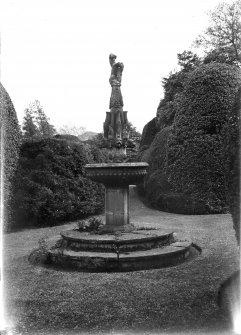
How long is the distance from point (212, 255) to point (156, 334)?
3.93 metres

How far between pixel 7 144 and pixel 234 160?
900 cm

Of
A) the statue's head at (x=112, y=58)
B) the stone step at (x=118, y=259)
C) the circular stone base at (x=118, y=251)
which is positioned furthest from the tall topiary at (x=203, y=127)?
the stone step at (x=118, y=259)

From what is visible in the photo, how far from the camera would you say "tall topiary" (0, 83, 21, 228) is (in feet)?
37.5

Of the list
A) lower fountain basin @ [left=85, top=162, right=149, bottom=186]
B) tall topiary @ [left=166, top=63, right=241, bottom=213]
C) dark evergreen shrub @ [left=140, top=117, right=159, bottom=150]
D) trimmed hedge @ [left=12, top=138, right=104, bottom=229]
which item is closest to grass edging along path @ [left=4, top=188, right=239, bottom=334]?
lower fountain basin @ [left=85, top=162, right=149, bottom=186]

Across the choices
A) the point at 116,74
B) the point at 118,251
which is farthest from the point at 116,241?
the point at 116,74

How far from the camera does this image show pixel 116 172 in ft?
26.6

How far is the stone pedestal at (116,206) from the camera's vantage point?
28.7 ft

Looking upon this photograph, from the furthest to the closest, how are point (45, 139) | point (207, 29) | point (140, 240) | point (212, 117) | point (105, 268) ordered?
point (207, 29) → point (45, 139) → point (212, 117) → point (140, 240) → point (105, 268)

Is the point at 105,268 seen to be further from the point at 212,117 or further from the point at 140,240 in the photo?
the point at 212,117

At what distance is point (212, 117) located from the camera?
11.6 m

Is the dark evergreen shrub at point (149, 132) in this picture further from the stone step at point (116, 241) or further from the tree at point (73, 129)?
the tree at point (73, 129)

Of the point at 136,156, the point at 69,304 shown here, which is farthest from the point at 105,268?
the point at 136,156

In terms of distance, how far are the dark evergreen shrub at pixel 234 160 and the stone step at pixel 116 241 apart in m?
2.95

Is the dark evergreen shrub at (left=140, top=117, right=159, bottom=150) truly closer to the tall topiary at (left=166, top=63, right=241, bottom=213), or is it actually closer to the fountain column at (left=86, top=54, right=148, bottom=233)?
the tall topiary at (left=166, top=63, right=241, bottom=213)
